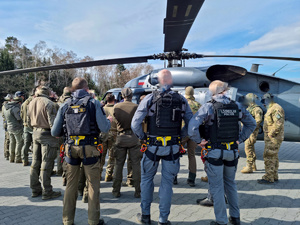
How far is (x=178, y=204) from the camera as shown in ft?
12.2

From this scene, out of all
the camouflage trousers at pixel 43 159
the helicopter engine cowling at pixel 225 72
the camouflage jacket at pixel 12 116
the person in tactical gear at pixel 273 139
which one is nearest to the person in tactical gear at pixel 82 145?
the camouflage trousers at pixel 43 159

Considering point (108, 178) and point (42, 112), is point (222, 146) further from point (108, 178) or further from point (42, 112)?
point (42, 112)

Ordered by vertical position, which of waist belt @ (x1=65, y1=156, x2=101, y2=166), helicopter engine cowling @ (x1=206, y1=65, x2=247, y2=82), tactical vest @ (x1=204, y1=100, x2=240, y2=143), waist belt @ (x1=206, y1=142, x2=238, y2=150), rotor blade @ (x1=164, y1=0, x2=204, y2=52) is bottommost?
waist belt @ (x1=65, y1=156, x2=101, y2=166)

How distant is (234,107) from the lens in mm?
2955

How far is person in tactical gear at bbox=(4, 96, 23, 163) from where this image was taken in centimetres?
639

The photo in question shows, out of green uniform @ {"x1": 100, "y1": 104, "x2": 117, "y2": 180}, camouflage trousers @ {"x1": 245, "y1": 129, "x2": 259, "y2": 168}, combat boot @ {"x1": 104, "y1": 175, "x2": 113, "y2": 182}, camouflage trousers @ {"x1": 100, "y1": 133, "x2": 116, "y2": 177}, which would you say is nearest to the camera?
green uniform @ {"x1": 100, "y1": 104, "x2": 117, "y2": 180}

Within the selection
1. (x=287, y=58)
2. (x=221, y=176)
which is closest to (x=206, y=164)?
(x=221, y=176)

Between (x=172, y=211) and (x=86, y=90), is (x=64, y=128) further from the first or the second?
(x=172, y=211)

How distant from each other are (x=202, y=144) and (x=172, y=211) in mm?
1331

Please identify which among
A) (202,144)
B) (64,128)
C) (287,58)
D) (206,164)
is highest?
(287,58)

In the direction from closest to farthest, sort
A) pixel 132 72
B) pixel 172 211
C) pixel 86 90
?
pixel 86 90 → pixel 172 211 → pixel 132 72

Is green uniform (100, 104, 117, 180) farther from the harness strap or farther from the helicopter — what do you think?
the helicopter

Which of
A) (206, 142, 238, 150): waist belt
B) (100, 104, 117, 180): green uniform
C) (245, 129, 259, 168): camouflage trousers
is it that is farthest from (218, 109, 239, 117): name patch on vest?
(245, 129, 259, 168): camouflage trousers

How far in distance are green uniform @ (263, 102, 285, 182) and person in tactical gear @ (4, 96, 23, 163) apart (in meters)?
6.94
